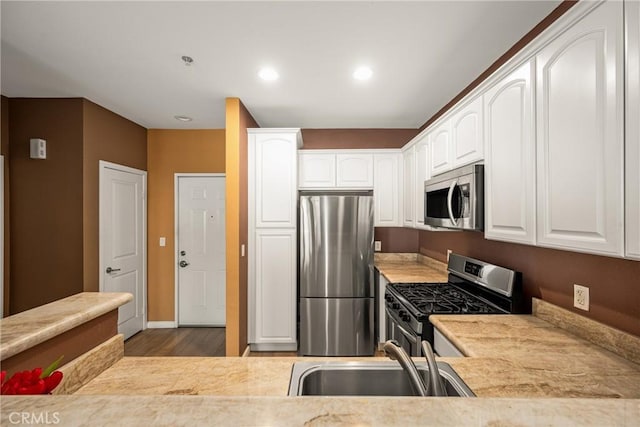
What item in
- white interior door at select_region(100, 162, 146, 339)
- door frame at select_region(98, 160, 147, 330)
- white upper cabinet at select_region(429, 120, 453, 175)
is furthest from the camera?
white interior door at select_region(100, 162, 146, 339)

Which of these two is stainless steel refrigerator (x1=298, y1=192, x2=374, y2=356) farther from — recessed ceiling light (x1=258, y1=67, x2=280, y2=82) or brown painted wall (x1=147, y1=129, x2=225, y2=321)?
brown painted wall (x1=147, y1=129, x2=225, y2=321)

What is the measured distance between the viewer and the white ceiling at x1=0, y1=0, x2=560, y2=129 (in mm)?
1727

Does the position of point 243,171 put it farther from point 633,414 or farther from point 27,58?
point 633,414

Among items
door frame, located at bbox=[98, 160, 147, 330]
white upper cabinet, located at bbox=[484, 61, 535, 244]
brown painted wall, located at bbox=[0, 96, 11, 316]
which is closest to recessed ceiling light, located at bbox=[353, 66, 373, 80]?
white upper cabinet, located at bbox=[484, 61, 535, 244]

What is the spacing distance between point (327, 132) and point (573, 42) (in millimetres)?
3025

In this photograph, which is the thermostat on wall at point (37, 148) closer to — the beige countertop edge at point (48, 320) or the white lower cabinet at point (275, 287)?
the white lower cabinet at point (275, 287)

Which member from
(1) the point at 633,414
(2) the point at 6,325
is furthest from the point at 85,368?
(1) the point at 633,414

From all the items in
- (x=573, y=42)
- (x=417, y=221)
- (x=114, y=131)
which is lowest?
(x=417, y=221)

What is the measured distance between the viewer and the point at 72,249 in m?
3.04

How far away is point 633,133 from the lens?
3.14 feet

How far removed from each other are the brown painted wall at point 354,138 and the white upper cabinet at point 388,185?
362 mm

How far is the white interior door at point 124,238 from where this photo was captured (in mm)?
3371

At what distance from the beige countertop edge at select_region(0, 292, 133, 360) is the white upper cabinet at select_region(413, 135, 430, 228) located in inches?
100

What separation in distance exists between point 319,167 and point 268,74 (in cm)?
145
